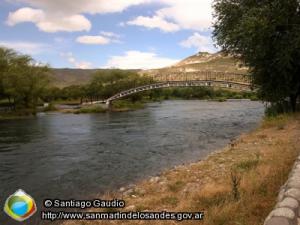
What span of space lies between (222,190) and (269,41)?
16565mm

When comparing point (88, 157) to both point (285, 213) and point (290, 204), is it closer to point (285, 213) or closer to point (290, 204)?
point (290, 204)

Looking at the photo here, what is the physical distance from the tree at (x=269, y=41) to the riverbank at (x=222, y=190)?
27.2 ft

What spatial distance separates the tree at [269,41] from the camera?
72.5ft

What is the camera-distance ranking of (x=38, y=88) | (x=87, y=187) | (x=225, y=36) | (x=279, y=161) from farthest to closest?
(x=38, y=88), (x=225, y=36), (x=87, y=187), (x=279, y=161)

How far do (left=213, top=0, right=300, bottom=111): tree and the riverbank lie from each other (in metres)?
8.29

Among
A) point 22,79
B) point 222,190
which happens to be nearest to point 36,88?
point 22,79

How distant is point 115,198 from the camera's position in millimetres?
11258

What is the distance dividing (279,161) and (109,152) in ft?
43.8

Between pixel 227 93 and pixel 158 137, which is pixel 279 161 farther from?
pixel 227 93

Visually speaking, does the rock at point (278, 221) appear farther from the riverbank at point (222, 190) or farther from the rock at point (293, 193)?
the riverbank at point (222, 190)

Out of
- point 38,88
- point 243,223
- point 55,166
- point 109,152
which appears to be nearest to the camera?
point 243,223

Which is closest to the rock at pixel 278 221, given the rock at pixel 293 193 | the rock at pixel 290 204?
the rock at pixel 290 204

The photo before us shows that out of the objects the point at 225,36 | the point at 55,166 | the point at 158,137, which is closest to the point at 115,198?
the point at 55,166

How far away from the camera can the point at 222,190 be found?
9609 mm
